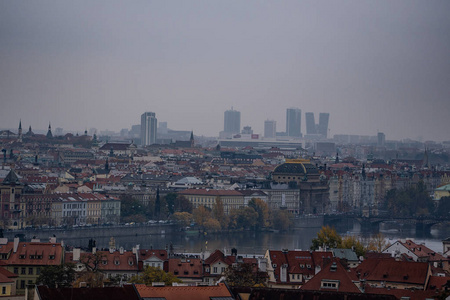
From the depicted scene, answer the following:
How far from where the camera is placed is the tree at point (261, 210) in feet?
327

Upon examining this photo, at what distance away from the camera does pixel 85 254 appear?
46.7 metres

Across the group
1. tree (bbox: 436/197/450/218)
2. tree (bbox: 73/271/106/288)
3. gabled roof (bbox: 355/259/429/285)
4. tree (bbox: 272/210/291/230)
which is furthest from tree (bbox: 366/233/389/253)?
tree (bbox: 436/197/450/218)

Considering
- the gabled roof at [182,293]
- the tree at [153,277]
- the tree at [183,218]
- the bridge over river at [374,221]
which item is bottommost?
the bridge over river at [374,221]

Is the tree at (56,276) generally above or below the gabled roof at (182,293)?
below

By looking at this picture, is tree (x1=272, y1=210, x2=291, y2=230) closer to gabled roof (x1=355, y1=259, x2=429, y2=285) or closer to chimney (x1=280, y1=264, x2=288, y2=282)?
chimney (x1=280, y1=264, x2=288, y2=282)

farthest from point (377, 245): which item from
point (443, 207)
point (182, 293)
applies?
point (443, 207)

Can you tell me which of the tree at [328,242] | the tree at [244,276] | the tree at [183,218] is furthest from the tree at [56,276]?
the tree at [183,218]

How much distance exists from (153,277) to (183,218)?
54448 millimetres

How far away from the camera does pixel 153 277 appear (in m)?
41.4

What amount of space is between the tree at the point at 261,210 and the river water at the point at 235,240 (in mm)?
2193

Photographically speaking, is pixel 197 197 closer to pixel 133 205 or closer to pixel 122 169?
pixel 133 205

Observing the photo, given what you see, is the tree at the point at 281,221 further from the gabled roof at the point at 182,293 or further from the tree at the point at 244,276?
the gabled roof at the point at 182,293

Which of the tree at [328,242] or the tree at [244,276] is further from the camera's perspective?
the tree at [328,242]

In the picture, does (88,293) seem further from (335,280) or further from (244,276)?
(244,276)
